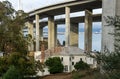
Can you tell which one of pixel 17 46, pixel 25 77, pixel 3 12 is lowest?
pixel 25 77

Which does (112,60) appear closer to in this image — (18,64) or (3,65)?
(18,64)

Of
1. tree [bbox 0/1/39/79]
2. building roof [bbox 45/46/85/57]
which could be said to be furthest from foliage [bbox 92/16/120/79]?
building roof [bbox 45/46/85/57]

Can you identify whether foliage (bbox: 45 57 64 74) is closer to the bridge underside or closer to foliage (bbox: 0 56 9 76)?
foliage (bbox: 0 56 9 76)

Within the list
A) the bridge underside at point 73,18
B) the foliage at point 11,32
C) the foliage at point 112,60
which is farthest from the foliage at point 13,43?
the bridge underside at point 73,18

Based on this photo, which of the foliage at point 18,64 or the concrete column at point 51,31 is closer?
the foliage at point 18,64

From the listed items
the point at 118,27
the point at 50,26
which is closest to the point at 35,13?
the point at 50,26

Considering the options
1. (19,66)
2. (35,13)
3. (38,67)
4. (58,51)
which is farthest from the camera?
(35,13)

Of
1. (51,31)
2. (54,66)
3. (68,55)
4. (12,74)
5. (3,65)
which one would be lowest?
(54,66)

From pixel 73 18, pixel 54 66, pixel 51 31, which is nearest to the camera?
pixel 54 66

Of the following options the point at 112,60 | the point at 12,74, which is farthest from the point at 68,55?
the point at 112,60

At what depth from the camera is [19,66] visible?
4275cm

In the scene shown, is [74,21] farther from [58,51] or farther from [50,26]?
[58,51]

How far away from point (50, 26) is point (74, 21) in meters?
8.03

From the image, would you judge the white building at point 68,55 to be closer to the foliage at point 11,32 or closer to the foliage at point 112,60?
the foliage at point 11,32
